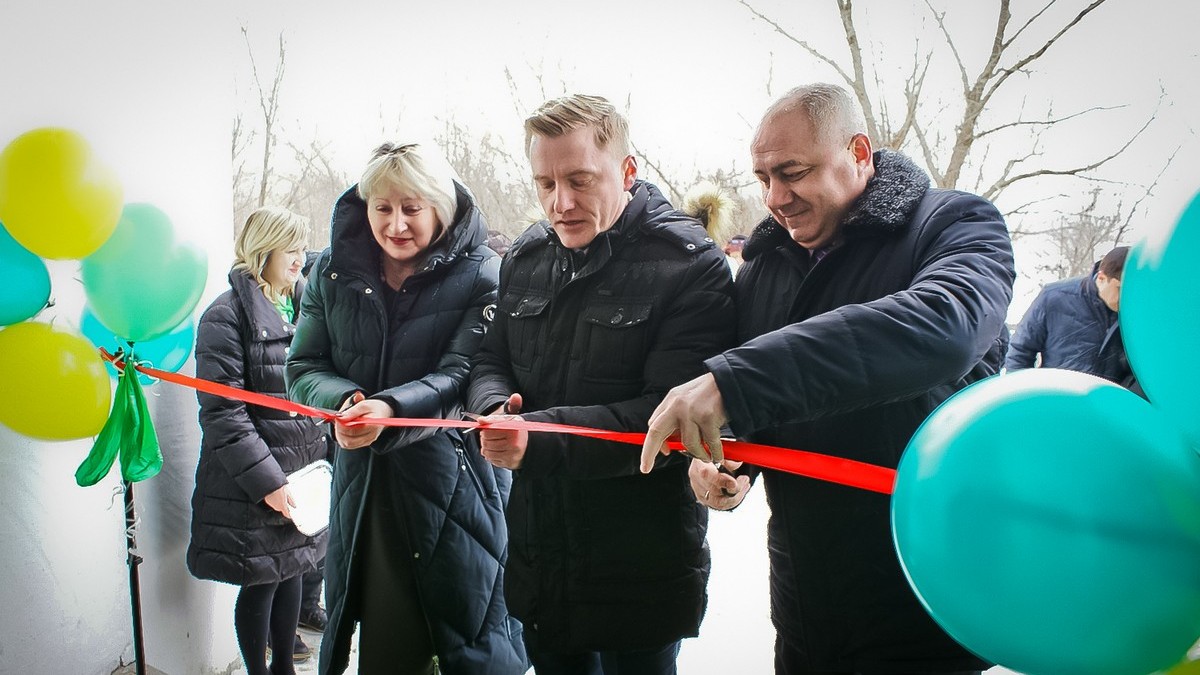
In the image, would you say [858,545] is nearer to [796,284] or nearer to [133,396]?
[796,284]

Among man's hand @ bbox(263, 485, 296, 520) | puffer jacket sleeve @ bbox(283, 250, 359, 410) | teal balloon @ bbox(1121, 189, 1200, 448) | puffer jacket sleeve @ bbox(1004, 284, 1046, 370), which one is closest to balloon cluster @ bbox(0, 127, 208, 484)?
man's hand @ bbox(263, 485, 296, 520)

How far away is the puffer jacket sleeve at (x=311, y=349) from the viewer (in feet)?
6.33

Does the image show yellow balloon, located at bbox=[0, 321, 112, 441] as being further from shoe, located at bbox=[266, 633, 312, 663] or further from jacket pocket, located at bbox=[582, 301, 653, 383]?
jacket pocket, located at bbox=[582, 301, 653, 383]

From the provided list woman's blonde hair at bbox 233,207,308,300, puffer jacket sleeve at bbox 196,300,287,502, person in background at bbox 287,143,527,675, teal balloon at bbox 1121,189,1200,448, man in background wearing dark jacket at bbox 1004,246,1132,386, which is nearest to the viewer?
teal balloon at bbox 1121,189,1200,448

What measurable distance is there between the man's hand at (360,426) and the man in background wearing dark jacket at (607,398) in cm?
25

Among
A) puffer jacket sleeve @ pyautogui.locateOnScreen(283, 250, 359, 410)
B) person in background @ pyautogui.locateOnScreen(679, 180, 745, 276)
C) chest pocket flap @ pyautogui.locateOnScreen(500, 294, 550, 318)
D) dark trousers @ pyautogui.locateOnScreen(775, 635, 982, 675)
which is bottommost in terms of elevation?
dark trousers @ pyautogui.locateOnScreen(775, 635, 982, 675)

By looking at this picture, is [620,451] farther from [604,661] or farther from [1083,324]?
[1083,324]

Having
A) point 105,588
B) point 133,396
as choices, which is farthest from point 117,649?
point 133,396

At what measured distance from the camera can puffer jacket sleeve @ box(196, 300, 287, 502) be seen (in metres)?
2.49

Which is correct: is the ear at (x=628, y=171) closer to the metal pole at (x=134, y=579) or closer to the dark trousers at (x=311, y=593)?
the metal pole at (x=134, y=579)

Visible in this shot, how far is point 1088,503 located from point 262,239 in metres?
2.41

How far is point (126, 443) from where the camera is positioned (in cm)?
216

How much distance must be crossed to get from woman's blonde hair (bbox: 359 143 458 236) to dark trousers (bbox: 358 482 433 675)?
2.20 ft

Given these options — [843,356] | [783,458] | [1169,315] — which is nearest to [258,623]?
[783,458]
